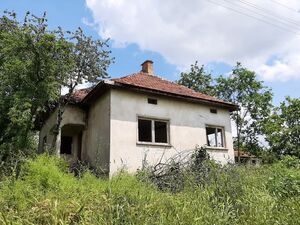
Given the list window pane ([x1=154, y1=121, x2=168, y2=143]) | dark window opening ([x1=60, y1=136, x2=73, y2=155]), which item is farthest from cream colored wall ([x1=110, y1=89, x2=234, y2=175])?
dark window opening ([x1=60, y1=136, x2=73, y2=155])

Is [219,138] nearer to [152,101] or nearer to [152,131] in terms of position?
[152,131]

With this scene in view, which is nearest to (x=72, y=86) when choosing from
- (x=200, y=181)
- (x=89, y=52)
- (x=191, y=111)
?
(x=89, y=52)

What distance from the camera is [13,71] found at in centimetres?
1475

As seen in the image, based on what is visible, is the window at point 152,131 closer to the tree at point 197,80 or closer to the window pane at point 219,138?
the window pane at point 219,138

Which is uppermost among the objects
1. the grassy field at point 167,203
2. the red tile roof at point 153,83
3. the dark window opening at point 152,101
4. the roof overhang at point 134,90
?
the red tile roof at point 153,83

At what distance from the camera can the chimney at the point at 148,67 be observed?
18812 millimetres

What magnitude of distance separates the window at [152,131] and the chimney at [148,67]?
4.56 m

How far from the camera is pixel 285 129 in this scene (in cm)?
3039

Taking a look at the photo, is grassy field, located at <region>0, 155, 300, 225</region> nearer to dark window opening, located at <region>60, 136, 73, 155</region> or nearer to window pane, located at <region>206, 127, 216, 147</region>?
window pane, located at <region>206, 127, 216, 147</region>

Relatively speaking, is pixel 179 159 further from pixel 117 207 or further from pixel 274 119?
pixel 274 119

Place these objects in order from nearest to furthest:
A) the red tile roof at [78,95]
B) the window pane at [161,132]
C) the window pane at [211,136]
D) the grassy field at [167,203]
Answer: the grassy field at [167,203] → the window pane at [161,132] → the red tile roof at [78,95] → the window pane at [211,136]

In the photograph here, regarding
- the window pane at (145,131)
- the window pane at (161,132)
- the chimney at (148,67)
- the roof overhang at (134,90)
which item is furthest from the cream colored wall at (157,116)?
the chimney at (148,67)

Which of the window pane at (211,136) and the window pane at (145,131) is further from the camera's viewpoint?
the window pane at (211,136)

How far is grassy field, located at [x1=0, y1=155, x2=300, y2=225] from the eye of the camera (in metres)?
5.29
